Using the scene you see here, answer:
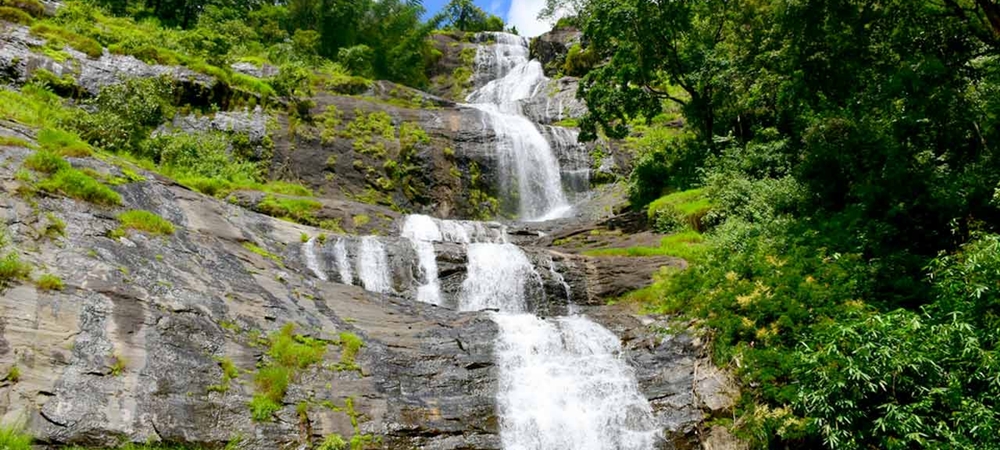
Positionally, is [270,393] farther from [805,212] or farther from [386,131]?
[386,131]

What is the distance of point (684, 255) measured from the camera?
15.7 meters

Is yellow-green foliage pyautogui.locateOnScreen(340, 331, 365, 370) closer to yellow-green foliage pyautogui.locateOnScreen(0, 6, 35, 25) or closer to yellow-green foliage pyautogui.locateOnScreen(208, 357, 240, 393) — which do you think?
yellow-green foliage pyautogui.locateOnScreen(208, 357, 240, 393)

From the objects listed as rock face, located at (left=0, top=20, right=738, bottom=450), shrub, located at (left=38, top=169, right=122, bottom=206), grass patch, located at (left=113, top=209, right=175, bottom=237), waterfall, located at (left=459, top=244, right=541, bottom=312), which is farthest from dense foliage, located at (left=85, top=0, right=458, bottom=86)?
grass patch, located at (left=113, top=209, right=175, bottom=237)

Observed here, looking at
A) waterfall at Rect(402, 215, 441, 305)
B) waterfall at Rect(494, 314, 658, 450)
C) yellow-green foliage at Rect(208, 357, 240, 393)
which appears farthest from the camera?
waterfall at Rect(402, 215, 441, 305)

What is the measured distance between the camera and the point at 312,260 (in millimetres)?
14336

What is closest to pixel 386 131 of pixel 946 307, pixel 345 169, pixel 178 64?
pixel 345 169

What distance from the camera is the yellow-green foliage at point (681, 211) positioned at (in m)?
17.6

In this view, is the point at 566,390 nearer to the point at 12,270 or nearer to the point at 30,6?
the point at 12,270

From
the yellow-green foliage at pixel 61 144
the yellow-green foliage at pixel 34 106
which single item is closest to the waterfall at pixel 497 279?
the yellow-green foliage at pixel 61 144

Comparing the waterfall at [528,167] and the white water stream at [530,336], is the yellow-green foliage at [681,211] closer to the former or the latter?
the white water stream at [530,336]

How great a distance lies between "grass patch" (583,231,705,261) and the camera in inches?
620

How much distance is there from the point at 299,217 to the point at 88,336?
957cm

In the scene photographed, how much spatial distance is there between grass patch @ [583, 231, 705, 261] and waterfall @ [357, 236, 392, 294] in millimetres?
5572

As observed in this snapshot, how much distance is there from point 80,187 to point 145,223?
125cm
